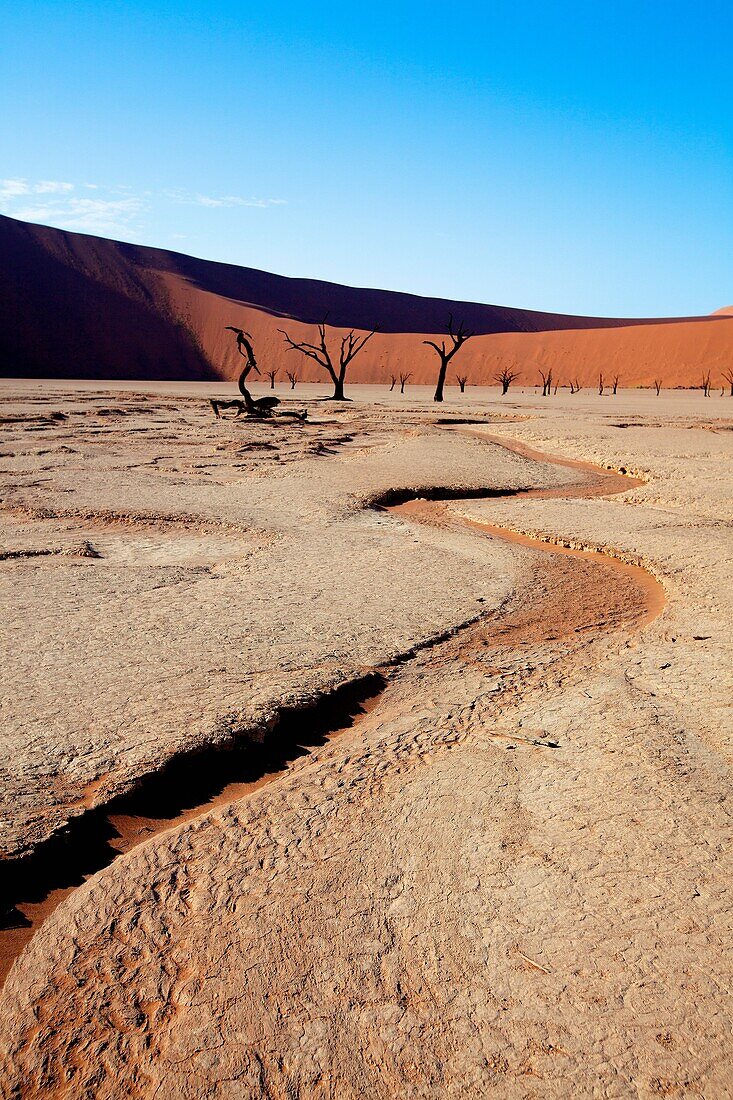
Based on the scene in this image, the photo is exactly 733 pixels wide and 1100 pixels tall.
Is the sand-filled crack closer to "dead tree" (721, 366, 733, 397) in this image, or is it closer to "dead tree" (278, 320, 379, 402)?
"dead tree" (278, 320, 379, 402)

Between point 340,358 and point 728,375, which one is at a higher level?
point 728,375

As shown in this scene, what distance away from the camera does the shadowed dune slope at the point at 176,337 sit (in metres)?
71.2

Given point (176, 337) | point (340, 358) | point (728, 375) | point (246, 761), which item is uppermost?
point (176, 337)

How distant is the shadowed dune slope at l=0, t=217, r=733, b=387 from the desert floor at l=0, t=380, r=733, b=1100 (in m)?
66.6

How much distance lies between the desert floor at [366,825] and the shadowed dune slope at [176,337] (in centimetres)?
6661

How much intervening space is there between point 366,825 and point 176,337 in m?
84.2

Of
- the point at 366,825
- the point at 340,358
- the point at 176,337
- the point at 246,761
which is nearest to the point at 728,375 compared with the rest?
the point at 340,358

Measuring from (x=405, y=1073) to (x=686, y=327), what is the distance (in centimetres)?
8323

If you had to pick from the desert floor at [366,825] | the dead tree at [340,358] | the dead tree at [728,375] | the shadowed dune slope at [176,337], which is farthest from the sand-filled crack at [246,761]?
the shadowed dune slope at [176,337]

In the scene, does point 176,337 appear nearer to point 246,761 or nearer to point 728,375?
point 728,375

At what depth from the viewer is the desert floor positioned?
5.74 feet

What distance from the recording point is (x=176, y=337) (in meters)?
81.9

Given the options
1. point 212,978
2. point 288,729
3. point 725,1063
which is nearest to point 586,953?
point 725,1063

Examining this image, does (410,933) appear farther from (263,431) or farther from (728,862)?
(263,431)
